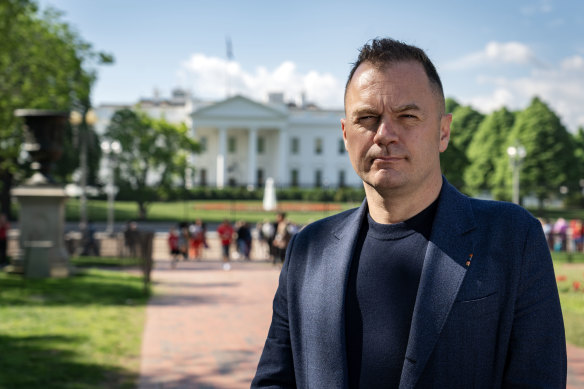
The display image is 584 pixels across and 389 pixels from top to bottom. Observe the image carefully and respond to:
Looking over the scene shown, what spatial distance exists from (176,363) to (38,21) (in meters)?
19.4

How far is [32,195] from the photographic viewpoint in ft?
46.1

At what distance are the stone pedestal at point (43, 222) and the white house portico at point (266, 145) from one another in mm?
56866

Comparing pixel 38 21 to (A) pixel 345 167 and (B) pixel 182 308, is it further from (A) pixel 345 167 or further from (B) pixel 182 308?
(A) pixel 345 167

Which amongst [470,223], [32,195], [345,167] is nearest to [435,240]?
[470,223]

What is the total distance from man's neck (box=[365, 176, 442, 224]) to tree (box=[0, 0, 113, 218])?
14.6 metres

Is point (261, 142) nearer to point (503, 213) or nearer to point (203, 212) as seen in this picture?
point (203, 212)

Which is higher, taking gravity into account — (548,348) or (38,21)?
(38,21)

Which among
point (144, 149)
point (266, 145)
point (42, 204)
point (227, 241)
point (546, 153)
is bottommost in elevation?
point (227, 241)

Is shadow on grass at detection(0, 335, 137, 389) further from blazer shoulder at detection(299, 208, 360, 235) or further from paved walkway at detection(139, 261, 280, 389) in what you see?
blazer shoulder at detection(299, 208, 360, 235)

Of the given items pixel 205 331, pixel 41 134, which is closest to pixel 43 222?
pixel 41 134

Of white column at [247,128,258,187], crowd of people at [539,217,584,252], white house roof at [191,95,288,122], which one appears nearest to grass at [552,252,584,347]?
crowd of people at [539,217,584,252]

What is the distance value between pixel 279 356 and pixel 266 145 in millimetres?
83875

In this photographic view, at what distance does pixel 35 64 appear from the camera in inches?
764

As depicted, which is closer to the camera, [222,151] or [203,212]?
[203,212]
